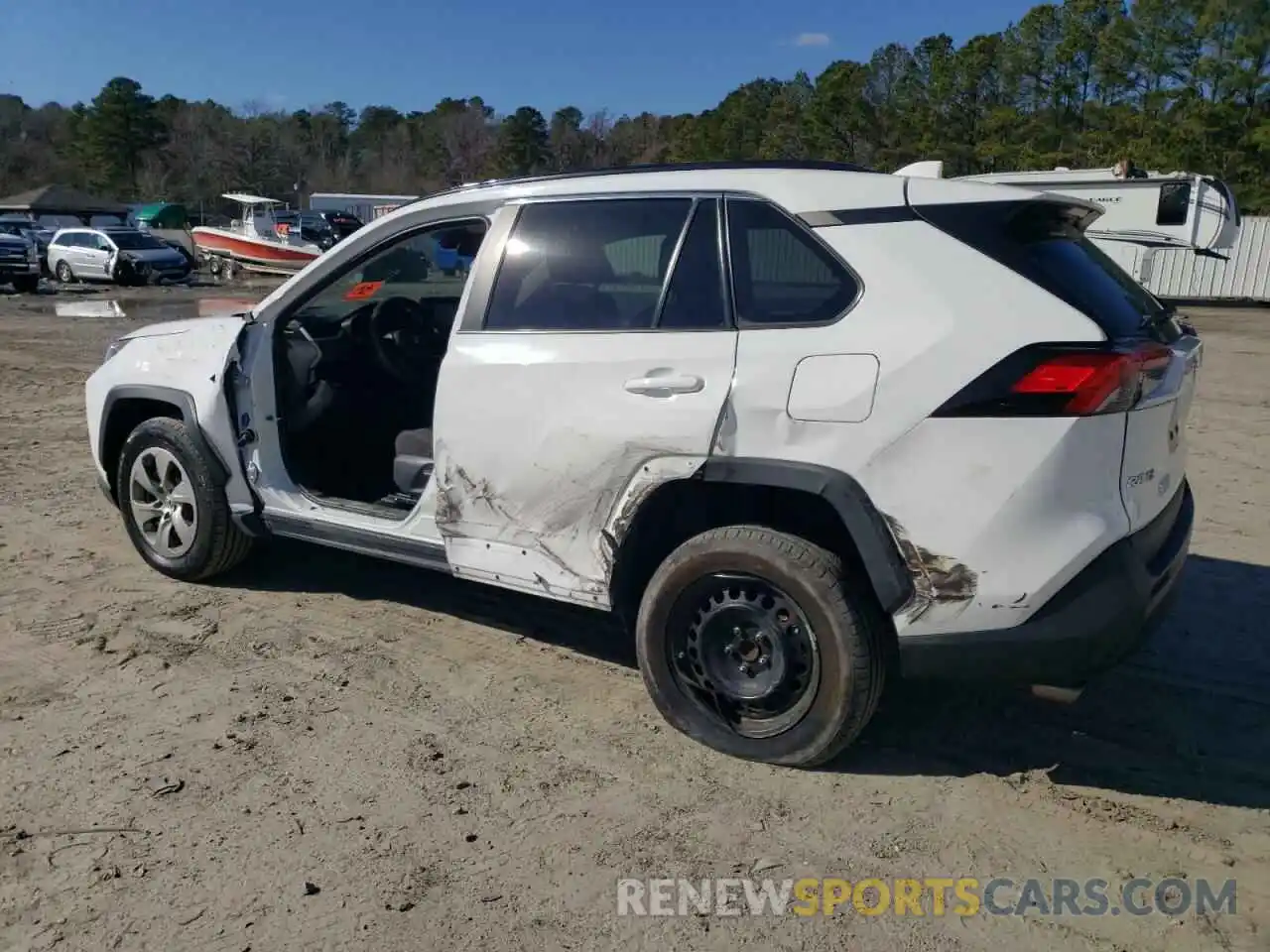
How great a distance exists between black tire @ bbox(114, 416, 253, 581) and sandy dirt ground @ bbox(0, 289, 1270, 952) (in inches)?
5.9

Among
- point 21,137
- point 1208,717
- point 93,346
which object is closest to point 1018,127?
point 93,346

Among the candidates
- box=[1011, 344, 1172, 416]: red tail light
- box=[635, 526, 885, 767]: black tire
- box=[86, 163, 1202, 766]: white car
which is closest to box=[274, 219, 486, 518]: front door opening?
box=[86, 163, 1202, 766]: white car

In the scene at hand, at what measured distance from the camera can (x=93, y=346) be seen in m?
15.9

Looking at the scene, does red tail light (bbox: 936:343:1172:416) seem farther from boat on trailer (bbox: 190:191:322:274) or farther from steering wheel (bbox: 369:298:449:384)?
boat on trailer (bbox: 190:191:322:274)

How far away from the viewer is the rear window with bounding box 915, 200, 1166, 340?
3.11 m

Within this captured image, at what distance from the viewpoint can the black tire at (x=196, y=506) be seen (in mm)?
4887

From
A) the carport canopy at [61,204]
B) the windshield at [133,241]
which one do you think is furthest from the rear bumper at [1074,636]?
the carport canopy at [61,204]

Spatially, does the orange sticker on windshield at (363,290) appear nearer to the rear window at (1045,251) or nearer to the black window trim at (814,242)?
the black window trim at (814,242)

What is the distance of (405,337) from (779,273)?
2.56 metres

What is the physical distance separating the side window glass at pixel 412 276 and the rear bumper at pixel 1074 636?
2391 mm

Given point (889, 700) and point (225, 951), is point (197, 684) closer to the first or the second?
point (225, 951)

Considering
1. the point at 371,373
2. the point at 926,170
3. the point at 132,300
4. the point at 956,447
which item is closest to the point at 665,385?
the point at 956,447

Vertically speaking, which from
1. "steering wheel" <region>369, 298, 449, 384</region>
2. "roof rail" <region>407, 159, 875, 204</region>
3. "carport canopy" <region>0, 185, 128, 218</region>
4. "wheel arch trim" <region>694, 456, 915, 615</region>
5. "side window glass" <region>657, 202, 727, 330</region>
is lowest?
"wheel arch trim" <region>694, 456, 915, 615</region>

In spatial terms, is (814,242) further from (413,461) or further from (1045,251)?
(413,461)
